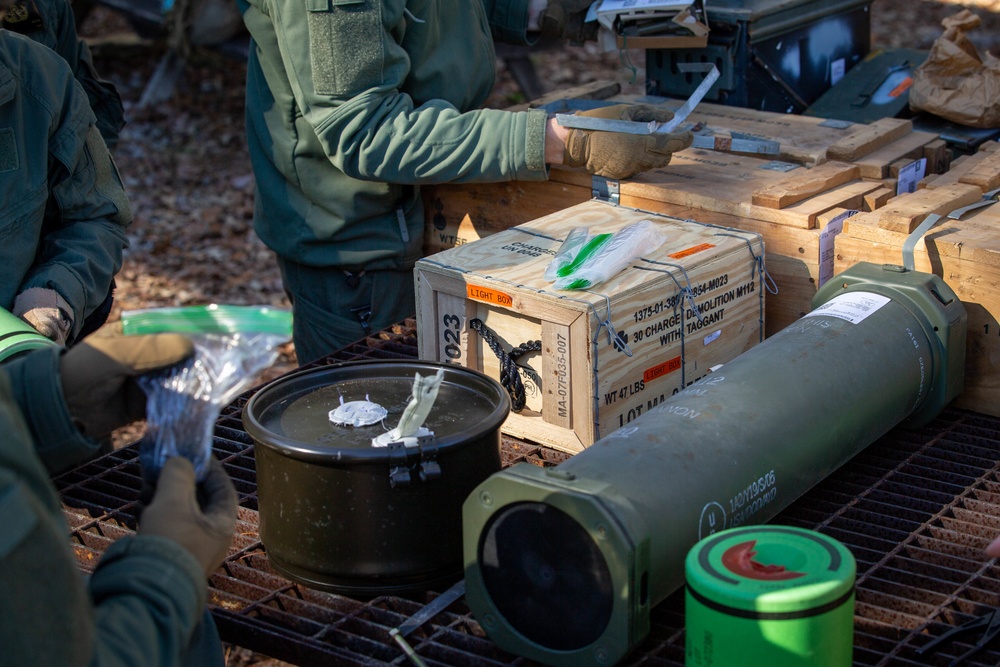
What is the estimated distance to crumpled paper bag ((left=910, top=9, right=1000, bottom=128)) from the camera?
3348mm

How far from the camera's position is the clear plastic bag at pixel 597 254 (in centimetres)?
232

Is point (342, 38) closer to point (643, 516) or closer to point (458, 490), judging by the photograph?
point (458, 490)

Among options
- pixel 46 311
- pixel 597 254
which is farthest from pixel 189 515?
pixel 46 311

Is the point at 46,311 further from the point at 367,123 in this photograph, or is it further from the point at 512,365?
the point at 512,365

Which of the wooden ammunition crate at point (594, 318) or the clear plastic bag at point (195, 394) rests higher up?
the clear plastic bag at point (195, 394)

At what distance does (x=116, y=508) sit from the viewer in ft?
7.63

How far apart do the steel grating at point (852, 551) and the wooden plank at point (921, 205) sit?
0.44 metres

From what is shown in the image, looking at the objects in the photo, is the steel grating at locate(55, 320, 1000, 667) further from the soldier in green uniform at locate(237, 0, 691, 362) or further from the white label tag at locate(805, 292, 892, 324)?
the soldier in green uniform at locate(237, 0, 691, 362)

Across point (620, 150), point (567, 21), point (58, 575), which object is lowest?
point (58, 575)

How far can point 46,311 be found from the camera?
8.46 feet

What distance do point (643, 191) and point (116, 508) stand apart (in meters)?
1.46

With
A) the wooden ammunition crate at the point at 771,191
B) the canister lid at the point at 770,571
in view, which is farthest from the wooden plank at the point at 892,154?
the canister lid at the point at 770,571

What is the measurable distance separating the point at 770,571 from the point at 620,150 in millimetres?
1453

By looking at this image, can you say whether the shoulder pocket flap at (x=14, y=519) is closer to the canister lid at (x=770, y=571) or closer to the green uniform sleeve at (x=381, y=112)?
the canister lid at (x=770, y=571)
